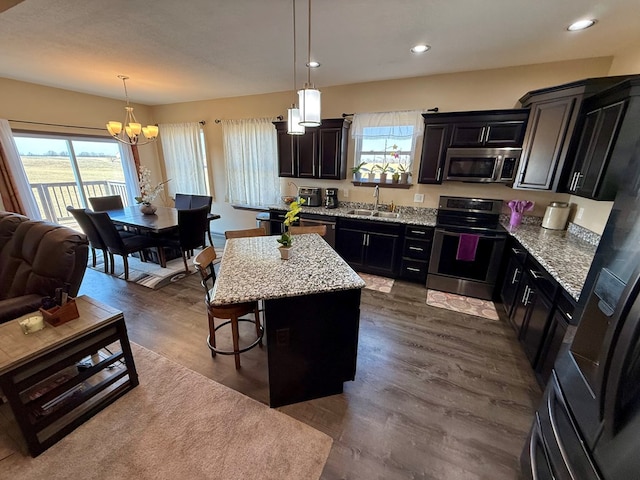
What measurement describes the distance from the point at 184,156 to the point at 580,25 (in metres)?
5.98

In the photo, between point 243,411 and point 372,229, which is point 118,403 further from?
point 372,229

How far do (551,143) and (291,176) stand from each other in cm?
324

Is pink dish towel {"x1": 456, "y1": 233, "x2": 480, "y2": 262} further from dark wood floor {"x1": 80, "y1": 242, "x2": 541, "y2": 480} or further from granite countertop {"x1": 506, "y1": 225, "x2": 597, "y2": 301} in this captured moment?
dark wood floor {"x1": 80, "y1": 242, "x2": 541, "y2": 480}

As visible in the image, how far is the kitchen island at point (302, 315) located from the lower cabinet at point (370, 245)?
67.8 inches

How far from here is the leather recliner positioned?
173 centimetres

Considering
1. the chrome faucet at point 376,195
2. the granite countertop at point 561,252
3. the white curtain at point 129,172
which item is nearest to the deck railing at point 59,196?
the white curtain at point 129,172

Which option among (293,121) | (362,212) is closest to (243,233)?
(293,121)

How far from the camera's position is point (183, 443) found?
58.8 inches

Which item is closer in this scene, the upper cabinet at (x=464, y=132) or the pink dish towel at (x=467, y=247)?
the upper cabinet at (x=464, y=132)

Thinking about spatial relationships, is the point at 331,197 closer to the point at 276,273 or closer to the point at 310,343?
the point at 276,273

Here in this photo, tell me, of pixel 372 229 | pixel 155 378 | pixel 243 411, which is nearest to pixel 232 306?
pixel 243 411

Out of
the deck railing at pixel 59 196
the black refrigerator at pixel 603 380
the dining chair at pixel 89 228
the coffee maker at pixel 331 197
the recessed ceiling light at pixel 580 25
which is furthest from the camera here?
the deck railing at pixel 59 196

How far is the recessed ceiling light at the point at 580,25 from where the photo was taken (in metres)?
1.95

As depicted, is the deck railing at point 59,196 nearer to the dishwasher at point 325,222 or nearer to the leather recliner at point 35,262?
the leather recliner at point 35,262
